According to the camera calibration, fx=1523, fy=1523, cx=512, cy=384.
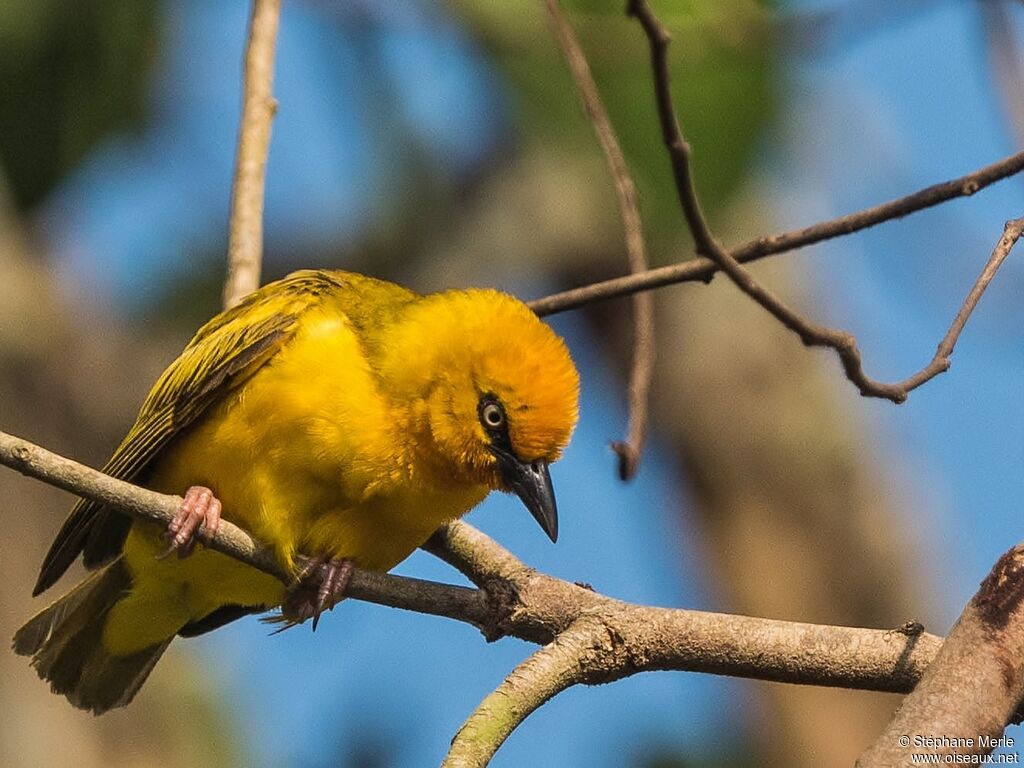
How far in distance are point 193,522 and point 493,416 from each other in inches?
37.1

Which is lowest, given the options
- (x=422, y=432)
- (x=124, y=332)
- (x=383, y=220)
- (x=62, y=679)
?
(x=62, y=679)

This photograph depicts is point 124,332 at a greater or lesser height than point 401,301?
greater

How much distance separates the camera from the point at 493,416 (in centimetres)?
450

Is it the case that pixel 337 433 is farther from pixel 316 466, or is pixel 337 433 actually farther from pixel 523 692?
pixel 523 692

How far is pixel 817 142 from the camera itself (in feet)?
28.3

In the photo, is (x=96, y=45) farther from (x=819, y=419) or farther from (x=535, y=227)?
(x=819, y=419)

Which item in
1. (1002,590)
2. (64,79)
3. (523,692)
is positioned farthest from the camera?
(64,79)

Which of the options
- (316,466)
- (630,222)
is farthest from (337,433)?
(630,222)

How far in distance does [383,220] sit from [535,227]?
3.00 ft

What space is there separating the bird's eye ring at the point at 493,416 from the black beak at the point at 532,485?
7cm

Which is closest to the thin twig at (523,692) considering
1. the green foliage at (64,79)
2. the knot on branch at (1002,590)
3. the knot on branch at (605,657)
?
Result: the knot on branch at (605,657)

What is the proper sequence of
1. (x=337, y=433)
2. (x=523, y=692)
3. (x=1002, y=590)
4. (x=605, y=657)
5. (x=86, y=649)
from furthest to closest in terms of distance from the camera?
(x=86, y=649)
(x=337, y=433)
(x=605, y=657)
(x=523, y=692)
(x=1002, y=590)

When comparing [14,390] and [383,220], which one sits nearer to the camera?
[14,390]

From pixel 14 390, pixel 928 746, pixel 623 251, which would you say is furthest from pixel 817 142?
pixel 928 746
